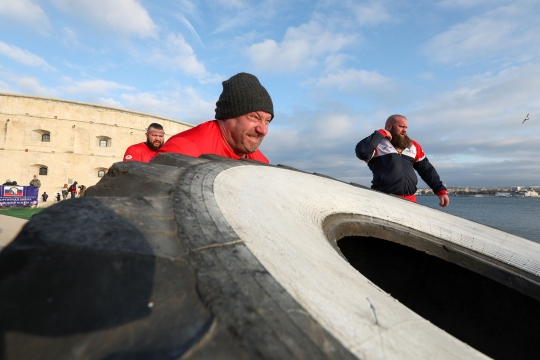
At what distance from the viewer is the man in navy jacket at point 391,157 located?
3307mm

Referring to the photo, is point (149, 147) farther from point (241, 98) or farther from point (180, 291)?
point (180, 291)

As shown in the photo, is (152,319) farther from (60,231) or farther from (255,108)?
(255,108)

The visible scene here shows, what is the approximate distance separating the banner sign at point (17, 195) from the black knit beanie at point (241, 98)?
1463cm

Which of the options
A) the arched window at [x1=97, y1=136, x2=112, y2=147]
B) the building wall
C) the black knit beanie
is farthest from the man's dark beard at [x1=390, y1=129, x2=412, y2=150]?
the arched window at [x1=97, y1=136, x2=112, y2=147]

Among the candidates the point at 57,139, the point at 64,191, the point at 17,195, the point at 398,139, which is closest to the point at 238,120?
the point at 398,139

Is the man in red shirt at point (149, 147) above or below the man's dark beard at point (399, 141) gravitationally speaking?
below

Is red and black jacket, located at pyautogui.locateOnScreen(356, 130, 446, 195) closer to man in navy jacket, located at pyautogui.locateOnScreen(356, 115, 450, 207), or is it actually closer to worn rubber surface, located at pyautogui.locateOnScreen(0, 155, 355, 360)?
man in navy jacket, located at pyautogui.locateOnScreen(356, 115, 450, 207)

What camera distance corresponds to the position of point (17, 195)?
12836 mm

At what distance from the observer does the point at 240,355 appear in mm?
394

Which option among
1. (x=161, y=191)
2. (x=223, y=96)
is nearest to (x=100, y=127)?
(x=223, y=96)

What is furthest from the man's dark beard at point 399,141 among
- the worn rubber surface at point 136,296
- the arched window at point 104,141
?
the arched window at point 104,141

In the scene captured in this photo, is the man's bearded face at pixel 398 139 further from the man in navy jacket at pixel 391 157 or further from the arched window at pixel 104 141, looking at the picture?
the arched window at pixel 104 141

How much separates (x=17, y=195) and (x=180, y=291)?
53.5 ft

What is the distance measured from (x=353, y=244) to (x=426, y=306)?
507mm
